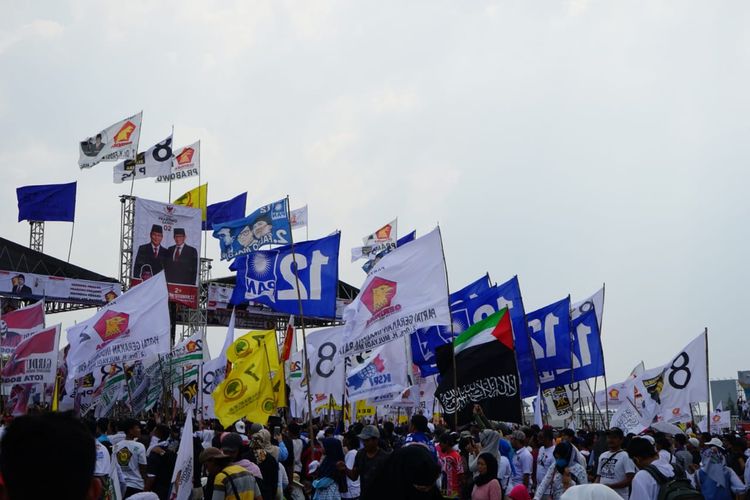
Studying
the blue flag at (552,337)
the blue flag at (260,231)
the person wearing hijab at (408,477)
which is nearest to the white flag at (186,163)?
the blue flag at (260,231)

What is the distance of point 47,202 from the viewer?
146 feet

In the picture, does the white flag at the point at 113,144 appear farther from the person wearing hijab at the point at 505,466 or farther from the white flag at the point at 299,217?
the person wearing hijab at the point at 505,466

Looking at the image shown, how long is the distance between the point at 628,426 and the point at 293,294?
338 inches

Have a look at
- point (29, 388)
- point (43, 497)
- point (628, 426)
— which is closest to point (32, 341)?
point (29, 388)

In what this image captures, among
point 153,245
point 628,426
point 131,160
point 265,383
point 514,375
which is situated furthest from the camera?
point 131,160

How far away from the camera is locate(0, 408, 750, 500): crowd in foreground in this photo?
8.72ft

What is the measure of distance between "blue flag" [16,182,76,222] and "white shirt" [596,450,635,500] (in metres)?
40.3

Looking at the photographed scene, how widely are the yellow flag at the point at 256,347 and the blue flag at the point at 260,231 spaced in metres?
3.63

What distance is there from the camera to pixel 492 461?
7.58 metres

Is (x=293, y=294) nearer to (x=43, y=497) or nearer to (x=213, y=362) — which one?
(x=213, y=362)

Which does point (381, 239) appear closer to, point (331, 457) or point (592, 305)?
→ point (592, 305)

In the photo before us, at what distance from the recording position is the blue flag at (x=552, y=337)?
69.6 feet

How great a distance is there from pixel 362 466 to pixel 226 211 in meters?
37.7

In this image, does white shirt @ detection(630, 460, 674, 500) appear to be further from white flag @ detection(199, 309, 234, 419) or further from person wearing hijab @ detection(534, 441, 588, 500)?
white flag @ detection(199, 309, 234, 419)
